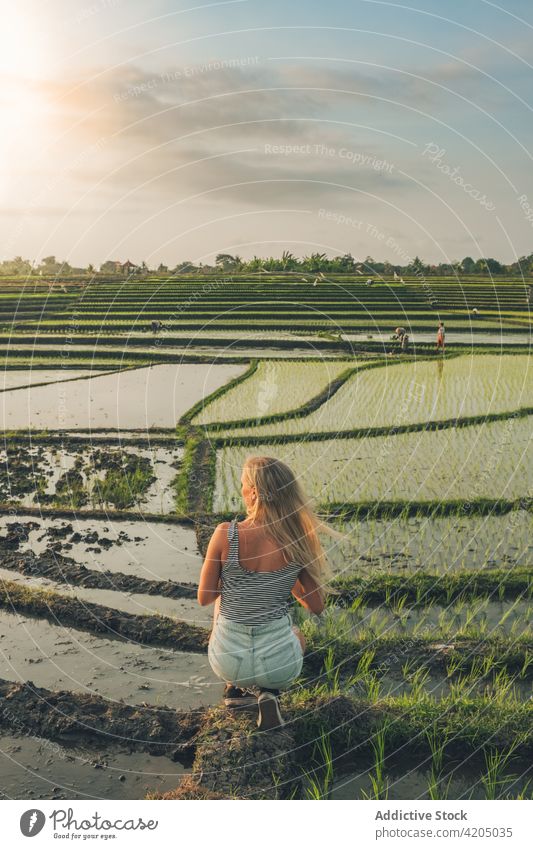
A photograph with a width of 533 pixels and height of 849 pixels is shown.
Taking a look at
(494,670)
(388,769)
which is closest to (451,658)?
(494,670)

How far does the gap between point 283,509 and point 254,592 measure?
16.8 inches

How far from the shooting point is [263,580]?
13.0ft

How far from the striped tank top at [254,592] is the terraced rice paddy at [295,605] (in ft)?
1.49

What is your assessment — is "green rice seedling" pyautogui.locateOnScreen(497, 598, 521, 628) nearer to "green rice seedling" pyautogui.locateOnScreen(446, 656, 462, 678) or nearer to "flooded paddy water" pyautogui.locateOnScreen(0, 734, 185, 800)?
"green rice seedling" pyautogui.locateOnScreen(446, 656, 462, 678)

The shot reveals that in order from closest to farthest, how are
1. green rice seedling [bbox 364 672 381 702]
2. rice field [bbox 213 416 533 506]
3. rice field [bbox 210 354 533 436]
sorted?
green rice seedling [bbox 364 672 381 702], rice field [bbox 213 416 533 506], rice field [bbox 210 354 533 436]

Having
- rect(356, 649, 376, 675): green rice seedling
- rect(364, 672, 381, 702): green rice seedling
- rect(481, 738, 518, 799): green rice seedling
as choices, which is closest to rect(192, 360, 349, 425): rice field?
rect(356, 649, 376, 675): green rice seedling

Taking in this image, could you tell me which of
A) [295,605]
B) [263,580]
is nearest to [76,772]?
[263,580]

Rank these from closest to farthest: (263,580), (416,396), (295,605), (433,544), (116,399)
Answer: (263,580) → (295,605) → (433,544) → (416,396) → (116,399)

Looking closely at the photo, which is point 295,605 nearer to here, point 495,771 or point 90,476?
point 495,771

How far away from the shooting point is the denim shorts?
401cm

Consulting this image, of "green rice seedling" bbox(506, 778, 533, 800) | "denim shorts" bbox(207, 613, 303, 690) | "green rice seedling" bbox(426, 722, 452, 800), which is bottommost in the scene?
"green rice seedling" bbox(506, 778, 533, 800)

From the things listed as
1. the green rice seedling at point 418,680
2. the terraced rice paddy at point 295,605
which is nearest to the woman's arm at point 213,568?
the terraced rice paddy at point 295,605

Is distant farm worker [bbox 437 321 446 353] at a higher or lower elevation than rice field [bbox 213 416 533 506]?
higher

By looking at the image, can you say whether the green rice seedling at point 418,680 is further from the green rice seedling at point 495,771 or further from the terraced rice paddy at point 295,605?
the green rice seedling at point 495,771
